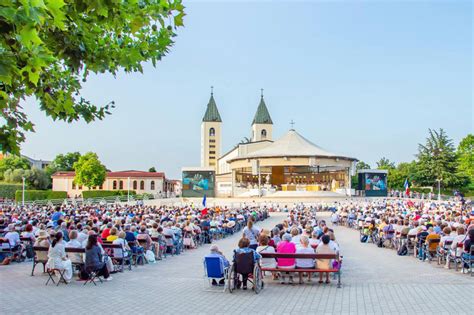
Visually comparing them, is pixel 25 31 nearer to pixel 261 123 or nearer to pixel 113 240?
pixel 113 240

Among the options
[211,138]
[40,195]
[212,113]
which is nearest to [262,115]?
[212,113]

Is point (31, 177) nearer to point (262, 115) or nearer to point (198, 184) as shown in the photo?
point (198, 184)

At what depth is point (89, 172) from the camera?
69.4 metres

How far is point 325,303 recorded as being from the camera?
7426mm

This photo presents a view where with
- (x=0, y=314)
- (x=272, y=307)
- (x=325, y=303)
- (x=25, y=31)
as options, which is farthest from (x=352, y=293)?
(x=25, y=31)

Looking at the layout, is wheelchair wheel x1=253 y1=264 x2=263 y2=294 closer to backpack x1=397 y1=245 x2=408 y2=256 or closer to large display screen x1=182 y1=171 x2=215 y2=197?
backpack x1=397 y1=245 x2=408 y2=256

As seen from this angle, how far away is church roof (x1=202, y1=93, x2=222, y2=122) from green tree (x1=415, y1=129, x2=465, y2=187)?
44.2 meters

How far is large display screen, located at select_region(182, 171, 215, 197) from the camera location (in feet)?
202

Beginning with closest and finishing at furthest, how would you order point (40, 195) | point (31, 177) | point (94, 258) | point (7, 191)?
1. point (94, 258)
2. point (40, 195)
3. point (7, 191)
4. point (31, 177)

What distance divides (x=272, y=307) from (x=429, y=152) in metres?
72.8

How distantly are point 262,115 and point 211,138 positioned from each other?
42.1 ft

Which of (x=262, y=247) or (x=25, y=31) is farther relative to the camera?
(x=262, y=247)

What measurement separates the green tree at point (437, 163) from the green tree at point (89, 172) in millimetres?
48353

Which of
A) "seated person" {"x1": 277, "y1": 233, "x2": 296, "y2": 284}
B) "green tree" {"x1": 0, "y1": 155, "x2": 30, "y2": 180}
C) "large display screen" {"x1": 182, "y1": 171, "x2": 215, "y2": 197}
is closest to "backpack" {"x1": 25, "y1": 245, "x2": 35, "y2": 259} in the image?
"seated person" {"x1": 277, "y1": 233, "x2": 296, "y2": 284}
